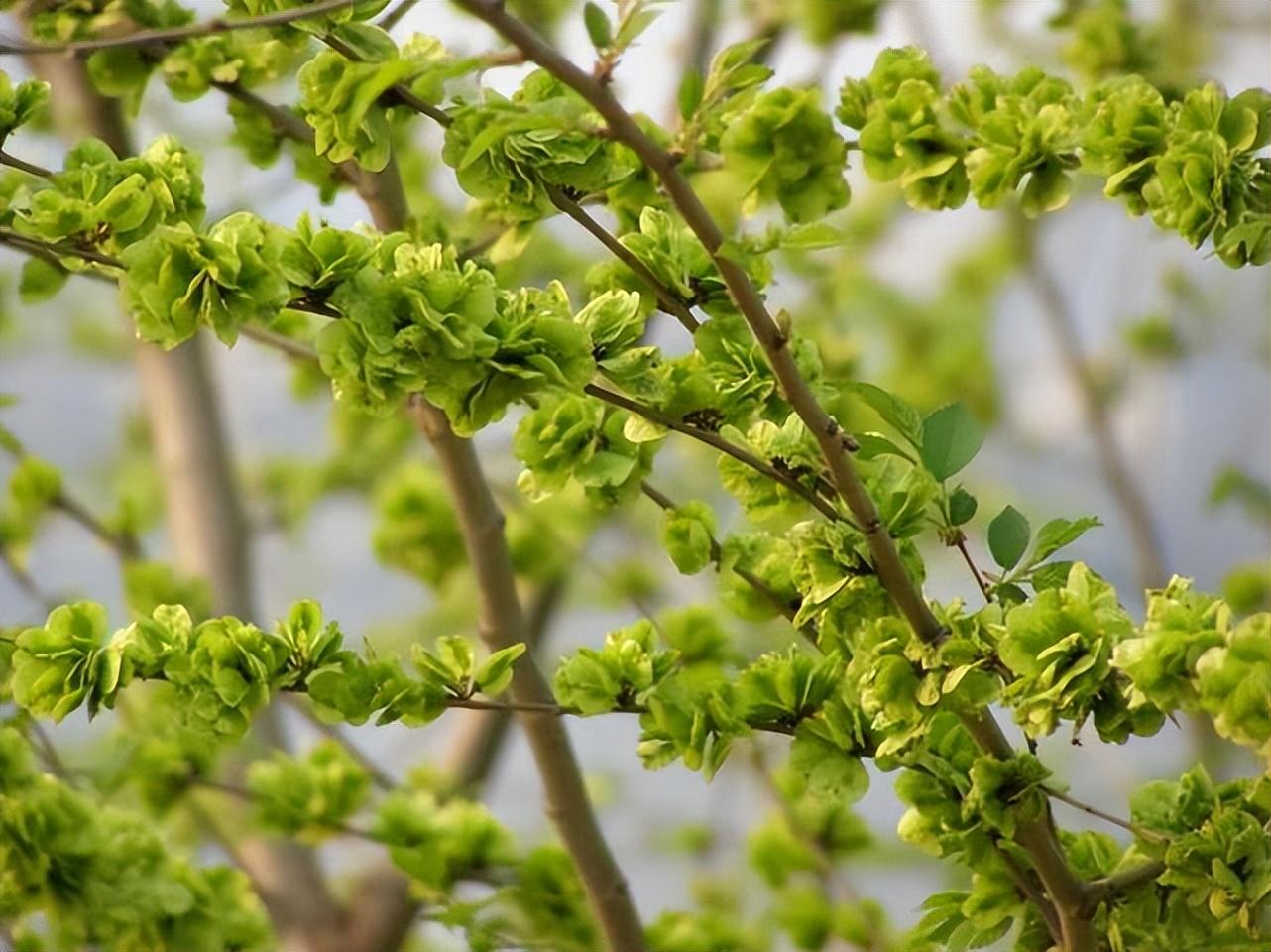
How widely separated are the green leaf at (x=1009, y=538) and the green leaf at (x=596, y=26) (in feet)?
0.56

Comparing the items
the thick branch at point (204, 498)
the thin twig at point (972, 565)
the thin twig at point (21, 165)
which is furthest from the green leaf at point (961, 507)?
the thick branch at point (204, 498)

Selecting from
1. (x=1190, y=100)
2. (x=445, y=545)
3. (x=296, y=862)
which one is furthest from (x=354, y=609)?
(x=1190, y=100)

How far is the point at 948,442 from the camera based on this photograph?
0.41 metres

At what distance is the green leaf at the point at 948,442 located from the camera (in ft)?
1.35

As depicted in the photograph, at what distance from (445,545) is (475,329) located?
48 centimetres

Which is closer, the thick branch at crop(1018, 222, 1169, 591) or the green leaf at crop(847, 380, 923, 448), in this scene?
Result: the green leaf at crop(847, 380, 923, 448)

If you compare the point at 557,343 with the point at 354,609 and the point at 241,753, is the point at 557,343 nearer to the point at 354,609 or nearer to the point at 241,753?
the point at 241,753

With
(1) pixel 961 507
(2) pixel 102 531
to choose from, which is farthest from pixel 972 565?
(2) pixel 102 531

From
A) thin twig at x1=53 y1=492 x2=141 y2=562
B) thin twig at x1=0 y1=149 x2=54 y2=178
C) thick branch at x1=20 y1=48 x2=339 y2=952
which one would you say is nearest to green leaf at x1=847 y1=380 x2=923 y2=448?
thin twig at x1=0 y1=149 x2=54 y2=178

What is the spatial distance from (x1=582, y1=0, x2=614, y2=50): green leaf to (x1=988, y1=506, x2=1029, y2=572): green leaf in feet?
0.56

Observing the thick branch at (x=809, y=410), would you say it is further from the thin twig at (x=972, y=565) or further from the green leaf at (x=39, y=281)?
the green leaf at (x=39, y=281)

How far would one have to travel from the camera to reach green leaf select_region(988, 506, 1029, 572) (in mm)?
421

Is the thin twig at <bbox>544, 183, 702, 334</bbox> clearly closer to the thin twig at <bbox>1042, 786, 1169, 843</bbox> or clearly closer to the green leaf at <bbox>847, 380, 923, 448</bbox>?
the green leaf at <bbox>847, 380, 923, 448</bbox>

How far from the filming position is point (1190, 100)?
0.42 m
